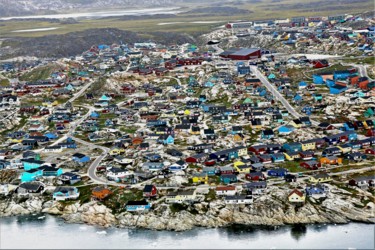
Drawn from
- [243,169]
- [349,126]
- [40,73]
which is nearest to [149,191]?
[243,169]

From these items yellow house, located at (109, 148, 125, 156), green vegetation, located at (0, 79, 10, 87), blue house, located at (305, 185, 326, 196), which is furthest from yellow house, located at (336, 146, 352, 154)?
green vegetation, located at (0, 79, 10, 87)

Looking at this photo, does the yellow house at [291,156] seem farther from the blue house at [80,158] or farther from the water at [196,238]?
the blue house at [80,158]

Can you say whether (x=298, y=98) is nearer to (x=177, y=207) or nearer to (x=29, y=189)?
(x=177, y=207)

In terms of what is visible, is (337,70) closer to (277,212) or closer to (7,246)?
(277,212)

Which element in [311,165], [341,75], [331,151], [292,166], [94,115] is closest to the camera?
[311,165]

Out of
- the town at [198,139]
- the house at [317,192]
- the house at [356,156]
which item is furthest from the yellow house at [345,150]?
the house at [317,192]

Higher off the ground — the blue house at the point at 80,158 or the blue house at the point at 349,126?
the blue house at the point at 349,126
